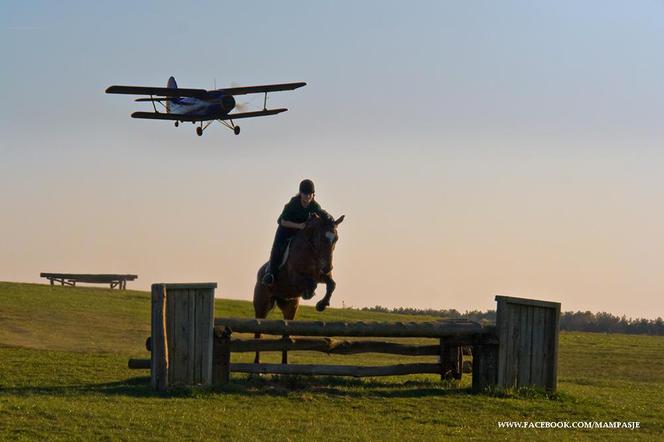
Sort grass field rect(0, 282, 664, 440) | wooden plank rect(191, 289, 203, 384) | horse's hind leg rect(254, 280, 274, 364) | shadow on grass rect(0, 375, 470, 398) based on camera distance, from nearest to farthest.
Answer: grass field rect(0, 282, 664, 440) → shadow on grass rect(0, 375, 470, 398) → wooden plank rect(191, 289, 203, 384) → horse's hind leg rect(254, 280, 274, 364)

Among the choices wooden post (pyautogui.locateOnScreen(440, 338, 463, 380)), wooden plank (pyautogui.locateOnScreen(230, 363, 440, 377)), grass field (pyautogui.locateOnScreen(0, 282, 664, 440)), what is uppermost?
wooden post (pyautogui.locateOnScreen(440, 338, 463, 380))

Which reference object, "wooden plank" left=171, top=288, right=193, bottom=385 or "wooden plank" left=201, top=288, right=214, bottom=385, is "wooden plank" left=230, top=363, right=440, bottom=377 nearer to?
"wooden plank" left=201, top=288, right=214, bottom=385

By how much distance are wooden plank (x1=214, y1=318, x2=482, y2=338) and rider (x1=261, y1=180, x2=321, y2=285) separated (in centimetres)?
155

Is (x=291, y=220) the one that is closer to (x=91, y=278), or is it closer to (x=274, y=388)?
(x=274, y=388)

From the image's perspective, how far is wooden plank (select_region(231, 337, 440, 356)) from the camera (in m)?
18.9

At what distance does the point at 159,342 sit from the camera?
1753 centimetres

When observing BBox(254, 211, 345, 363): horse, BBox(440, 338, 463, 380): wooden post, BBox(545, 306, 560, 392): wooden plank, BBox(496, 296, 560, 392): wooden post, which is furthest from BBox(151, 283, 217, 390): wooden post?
BBox(545, 306, 560, 392): wooden plank

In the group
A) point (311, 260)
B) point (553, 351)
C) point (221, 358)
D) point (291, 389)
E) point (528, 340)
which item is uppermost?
point (311, 260)

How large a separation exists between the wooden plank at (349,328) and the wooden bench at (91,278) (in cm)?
3879

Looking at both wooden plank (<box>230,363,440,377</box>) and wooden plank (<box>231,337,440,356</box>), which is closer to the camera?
wooden plank (<box>230,363,440,377</box>)

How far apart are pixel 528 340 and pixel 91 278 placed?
133 feet

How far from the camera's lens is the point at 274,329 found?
1839 centimetres

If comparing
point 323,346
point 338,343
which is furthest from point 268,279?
point 338,343

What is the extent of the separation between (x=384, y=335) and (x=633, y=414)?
438 cm
